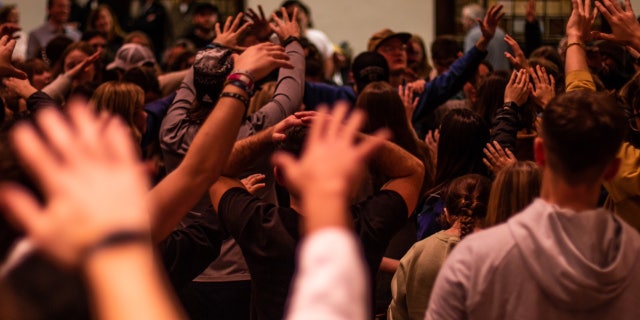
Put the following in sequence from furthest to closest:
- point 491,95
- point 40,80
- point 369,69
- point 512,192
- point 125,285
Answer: point 40,80, point 369,69, point 491,95, point 512,192, point 125,285

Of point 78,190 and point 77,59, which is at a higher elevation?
point 78,190

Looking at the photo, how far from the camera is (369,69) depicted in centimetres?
569

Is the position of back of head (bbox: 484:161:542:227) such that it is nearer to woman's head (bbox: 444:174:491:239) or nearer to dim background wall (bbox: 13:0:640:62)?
woman's head (bbox: 444:174:491:239)

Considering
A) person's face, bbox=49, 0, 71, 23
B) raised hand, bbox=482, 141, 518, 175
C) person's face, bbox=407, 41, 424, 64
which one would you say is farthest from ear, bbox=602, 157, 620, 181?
person's face, bbox=49, 0, 71, 23

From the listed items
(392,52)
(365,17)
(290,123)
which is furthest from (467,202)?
(365,17)

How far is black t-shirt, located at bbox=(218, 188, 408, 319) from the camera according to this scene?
273cm

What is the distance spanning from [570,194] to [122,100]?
108 inches

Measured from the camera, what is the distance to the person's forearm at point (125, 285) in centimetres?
119

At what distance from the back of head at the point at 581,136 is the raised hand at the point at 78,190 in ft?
3.96

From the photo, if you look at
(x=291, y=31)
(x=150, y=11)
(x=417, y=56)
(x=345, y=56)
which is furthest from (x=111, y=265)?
(x=150, y=11)

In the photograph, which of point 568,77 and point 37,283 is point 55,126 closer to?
point 37,283

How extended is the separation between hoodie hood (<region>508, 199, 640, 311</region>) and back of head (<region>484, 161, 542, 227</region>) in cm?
45

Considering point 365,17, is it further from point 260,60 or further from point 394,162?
point 260,60

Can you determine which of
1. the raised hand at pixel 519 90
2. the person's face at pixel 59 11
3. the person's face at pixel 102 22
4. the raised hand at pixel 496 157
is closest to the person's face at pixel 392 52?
the raised hand at pixel 519 90
